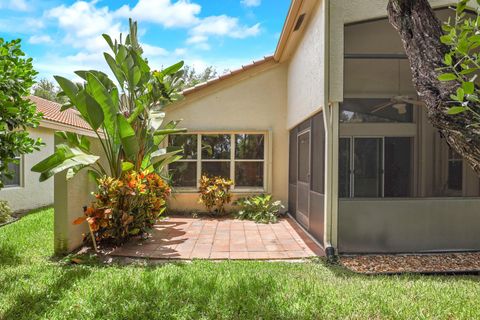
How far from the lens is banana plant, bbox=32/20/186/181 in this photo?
19.0 ft

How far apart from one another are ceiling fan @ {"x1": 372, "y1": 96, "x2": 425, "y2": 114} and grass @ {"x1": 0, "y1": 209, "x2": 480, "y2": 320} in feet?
11.0

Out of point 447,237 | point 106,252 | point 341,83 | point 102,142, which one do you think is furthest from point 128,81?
point 447,237

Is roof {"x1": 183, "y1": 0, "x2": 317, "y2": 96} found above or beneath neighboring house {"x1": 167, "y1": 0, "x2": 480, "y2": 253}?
above

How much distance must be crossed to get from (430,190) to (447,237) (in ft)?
3.26

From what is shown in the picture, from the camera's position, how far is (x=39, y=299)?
3875 millimetres

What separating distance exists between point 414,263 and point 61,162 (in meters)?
6.58

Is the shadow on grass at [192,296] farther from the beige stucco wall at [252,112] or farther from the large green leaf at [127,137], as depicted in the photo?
the beige stucco wall at [252,112]

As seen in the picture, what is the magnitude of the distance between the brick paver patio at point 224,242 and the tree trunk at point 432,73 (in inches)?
174

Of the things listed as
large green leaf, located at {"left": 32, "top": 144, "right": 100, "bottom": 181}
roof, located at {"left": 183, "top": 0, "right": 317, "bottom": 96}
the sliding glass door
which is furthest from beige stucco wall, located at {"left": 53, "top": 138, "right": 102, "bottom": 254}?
the sliding glass door

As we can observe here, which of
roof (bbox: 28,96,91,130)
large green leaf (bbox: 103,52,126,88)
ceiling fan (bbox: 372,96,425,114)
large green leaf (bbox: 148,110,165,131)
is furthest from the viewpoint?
roof (bbox: 28,96,91,130)

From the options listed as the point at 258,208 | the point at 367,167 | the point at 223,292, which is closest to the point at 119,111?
the point at 223,292

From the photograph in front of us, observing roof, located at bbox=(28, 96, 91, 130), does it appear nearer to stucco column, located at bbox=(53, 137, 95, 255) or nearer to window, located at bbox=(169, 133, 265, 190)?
window, located at bbox=(169, 133, 265, 190)

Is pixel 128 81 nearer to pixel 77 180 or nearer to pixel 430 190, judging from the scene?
pixel 77 180

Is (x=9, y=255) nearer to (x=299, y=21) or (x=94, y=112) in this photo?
(x=94, y=112)
